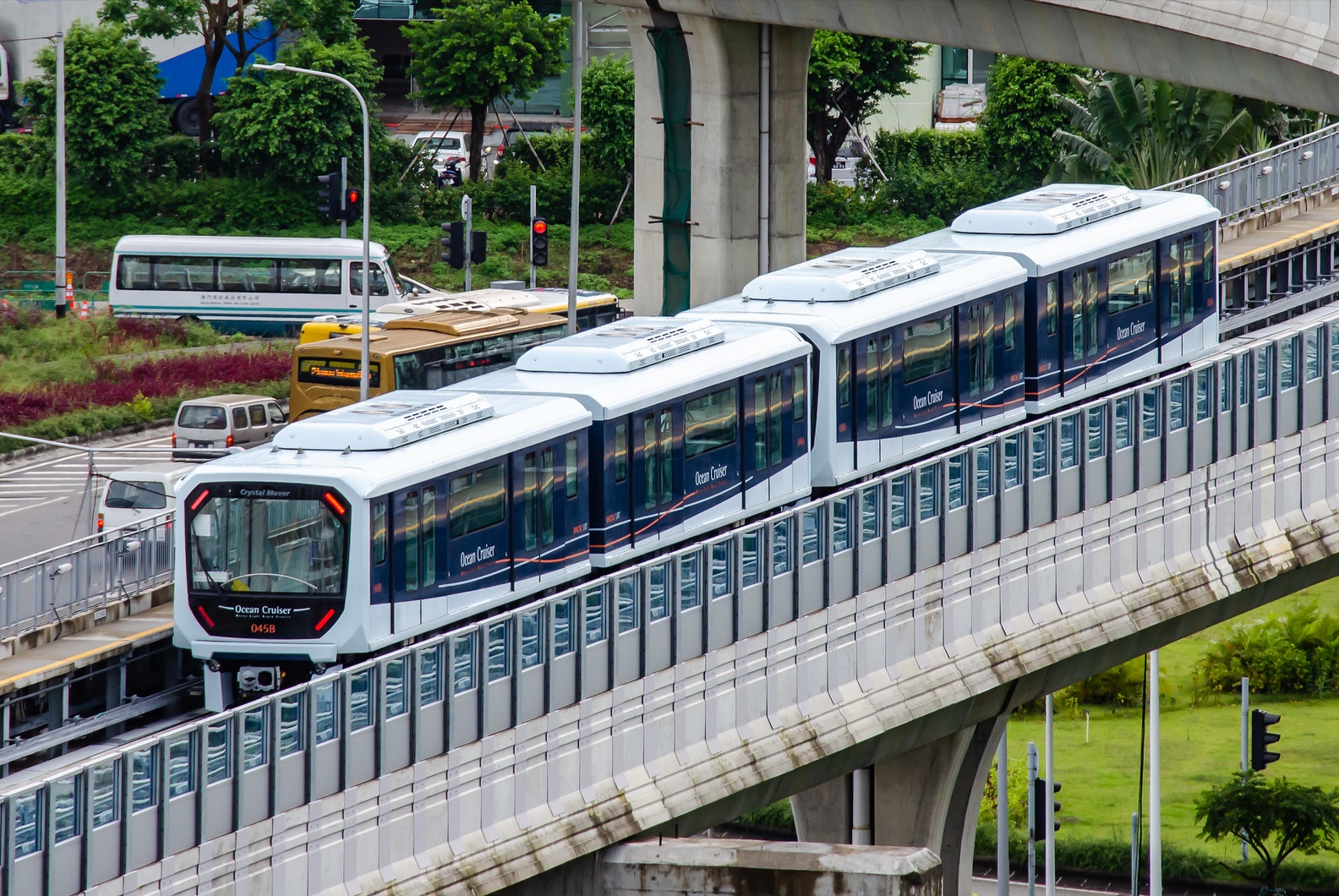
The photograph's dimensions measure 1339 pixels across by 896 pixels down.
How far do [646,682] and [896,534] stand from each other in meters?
3.49

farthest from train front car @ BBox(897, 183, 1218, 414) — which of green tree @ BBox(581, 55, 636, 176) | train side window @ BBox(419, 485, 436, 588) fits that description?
green tree @ BBox(581, 55, 636, 176)

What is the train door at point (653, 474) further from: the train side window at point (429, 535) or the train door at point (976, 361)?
the train door at point (976, 361)

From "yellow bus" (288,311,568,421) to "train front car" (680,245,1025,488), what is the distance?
1122cm

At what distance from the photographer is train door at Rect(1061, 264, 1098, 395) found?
28.0m

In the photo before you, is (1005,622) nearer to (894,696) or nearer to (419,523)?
(894,696)

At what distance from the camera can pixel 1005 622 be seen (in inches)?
850

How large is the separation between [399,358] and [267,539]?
682 inches

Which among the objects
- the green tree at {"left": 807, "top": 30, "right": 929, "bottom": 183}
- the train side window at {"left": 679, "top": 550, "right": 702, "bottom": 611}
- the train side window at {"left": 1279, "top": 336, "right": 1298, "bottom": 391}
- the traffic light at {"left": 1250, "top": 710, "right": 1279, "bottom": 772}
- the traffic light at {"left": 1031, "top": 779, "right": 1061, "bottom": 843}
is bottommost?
the traffic light at {"left": 1031, "top": 779, "right": 1061, "bottom": 843}

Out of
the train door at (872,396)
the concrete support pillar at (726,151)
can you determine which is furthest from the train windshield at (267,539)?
the concrete support pillar at (726,151)

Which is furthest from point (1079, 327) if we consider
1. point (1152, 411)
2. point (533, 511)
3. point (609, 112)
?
point (609, 112)

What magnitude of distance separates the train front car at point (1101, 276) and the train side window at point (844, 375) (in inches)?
138

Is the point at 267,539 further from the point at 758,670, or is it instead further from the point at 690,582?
the point at 758,670

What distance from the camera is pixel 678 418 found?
23406 mm

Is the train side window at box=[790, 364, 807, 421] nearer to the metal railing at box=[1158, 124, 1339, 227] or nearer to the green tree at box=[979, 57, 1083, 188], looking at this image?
the metal railing at box=[1158, 124, 1339, 227]
